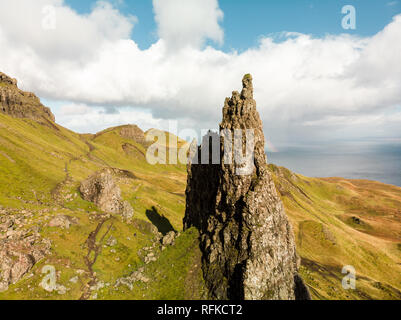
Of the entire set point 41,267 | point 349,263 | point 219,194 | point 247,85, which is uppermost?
point 247,85

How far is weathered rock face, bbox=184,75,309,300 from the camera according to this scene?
136 feet

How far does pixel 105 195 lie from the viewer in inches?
3312

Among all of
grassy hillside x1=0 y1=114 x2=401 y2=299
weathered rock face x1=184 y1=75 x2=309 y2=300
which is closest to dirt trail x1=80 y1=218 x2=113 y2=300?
grassy hillside x1=0 y1=114 x2=401 y2=299

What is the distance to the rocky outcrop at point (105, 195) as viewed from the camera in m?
83.4

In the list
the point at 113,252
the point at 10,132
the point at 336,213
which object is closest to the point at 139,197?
the point at 113,252

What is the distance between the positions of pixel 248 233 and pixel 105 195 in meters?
63.0

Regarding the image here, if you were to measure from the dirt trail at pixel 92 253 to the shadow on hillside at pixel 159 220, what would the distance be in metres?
21.5

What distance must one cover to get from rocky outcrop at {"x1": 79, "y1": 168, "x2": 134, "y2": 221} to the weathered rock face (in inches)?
1733

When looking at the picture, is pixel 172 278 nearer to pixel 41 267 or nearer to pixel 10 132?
pixel 41 267

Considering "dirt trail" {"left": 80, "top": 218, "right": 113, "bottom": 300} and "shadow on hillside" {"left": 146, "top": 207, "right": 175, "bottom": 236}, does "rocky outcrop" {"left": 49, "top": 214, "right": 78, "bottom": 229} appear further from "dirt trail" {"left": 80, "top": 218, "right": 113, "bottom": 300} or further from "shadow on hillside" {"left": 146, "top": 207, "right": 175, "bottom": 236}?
"shadow on hillside" {"left": 146, "top": 207, "right": 175, "bottom": 236}

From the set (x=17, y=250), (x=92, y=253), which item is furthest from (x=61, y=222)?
(x=92, y=253)

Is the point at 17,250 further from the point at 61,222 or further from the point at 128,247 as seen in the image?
the point at 128,247

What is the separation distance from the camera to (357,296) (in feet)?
233

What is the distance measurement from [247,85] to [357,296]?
3135 inches
